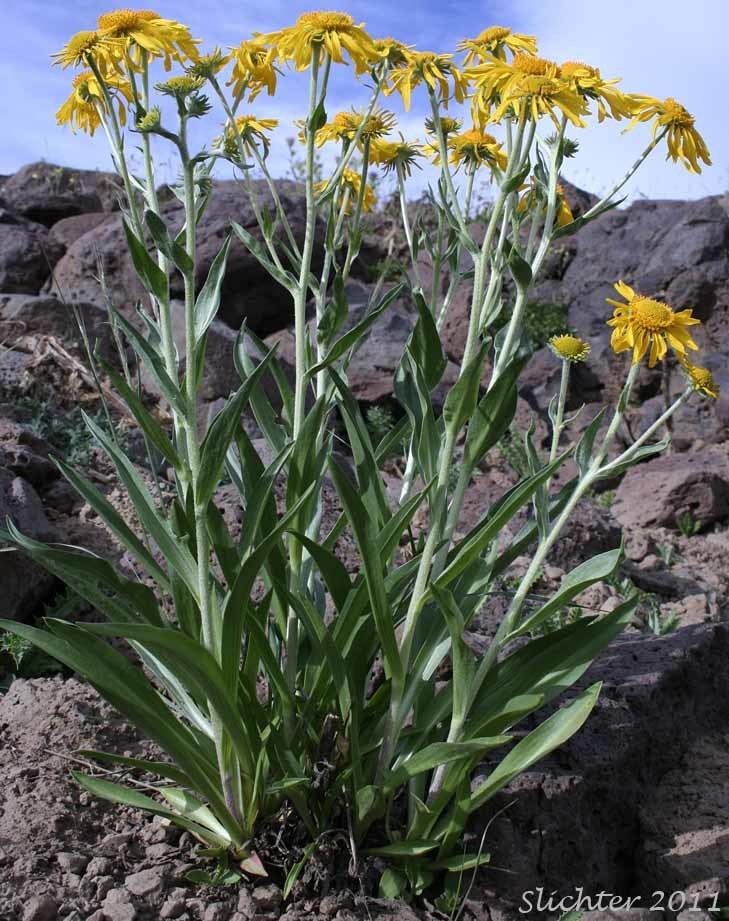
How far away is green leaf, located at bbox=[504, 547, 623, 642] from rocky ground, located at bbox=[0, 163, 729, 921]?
59 centimetres

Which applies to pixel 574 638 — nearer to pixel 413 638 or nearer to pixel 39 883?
pixel 413 638

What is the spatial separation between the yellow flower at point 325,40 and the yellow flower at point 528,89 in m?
0.24

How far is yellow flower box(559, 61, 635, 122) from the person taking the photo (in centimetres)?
190

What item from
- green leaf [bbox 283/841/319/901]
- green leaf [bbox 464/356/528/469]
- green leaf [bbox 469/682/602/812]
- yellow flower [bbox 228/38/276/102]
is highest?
yellow flower [bbox 228/38/276/102]

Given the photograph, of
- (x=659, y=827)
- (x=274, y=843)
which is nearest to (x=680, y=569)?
(x=659, y=827)

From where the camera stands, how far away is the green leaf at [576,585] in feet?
6.37

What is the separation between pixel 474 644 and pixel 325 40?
67.1 inches

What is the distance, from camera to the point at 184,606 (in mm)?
2041

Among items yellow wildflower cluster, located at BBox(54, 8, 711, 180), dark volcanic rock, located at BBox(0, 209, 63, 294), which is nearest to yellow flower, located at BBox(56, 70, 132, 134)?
yellow wildflower cluster, located at BBox(54, 8, 711, 180)

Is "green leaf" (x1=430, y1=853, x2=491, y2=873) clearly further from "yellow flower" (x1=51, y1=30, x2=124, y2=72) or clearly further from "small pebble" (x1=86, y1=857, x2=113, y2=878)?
"yellow flower" (x1=51, y1=30, x2=124, y2=72)

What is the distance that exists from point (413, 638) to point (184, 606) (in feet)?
1.71

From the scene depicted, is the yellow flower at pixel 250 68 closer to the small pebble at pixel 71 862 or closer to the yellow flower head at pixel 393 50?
the yellow flower head at pixel 393 50

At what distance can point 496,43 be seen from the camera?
7.01ft

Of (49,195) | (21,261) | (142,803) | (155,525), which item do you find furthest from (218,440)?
(49,195)
